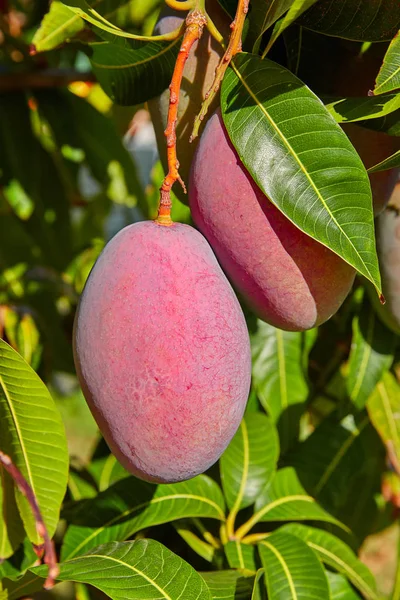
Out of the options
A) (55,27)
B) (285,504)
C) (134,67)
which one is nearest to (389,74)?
(134,67)

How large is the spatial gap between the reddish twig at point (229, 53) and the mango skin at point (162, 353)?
0.38 ft

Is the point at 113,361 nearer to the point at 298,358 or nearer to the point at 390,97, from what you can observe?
the point at 390,97

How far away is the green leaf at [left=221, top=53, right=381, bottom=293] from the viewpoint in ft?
2.21

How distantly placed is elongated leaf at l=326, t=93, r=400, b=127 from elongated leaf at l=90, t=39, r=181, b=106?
0.65ft

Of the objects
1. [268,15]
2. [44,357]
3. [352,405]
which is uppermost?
[268,15]

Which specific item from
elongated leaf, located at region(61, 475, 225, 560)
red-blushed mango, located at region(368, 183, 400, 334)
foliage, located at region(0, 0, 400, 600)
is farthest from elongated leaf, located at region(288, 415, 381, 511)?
red-blushed mango, located at region(368, 183, 400, 334)

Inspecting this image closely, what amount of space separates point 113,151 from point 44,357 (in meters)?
0.55

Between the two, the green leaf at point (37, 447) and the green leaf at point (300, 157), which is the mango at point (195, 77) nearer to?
the green leaf at point (300, 157)

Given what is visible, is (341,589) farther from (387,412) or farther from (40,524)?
(40,524)

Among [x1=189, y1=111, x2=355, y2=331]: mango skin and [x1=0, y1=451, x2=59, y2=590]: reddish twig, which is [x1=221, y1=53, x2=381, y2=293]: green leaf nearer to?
[x1=189, y1=111, x2=355, y2=331]: mango skin

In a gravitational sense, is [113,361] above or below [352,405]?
above

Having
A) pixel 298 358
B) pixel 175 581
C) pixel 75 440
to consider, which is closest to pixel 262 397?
pixel 298 358

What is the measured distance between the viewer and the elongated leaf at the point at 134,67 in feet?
2.75

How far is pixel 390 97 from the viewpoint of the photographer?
0.73 meters
